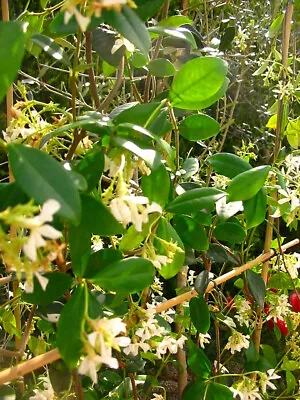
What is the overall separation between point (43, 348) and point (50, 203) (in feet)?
1.64

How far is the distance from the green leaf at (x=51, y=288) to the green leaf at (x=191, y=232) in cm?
21

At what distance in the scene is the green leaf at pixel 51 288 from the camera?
55cm

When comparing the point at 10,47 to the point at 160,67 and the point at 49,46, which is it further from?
the point at 160,67

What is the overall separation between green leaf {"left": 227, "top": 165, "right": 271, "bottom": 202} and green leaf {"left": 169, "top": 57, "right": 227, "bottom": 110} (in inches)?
5.4

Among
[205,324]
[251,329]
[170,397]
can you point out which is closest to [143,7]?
[205,324]

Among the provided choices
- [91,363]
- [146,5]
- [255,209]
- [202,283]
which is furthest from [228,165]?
[91,363]

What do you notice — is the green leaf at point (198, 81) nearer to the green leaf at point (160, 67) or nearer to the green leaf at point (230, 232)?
the green leaf at point (160, 67)

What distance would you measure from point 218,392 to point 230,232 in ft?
0.75

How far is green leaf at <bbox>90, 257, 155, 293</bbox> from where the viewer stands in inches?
20.4

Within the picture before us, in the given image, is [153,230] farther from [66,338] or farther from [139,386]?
[139,386]

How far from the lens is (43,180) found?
0.37 meters

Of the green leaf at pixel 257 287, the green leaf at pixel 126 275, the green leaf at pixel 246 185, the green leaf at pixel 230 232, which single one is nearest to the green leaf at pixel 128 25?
the green leaf at pixel 126 275

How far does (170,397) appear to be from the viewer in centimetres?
145

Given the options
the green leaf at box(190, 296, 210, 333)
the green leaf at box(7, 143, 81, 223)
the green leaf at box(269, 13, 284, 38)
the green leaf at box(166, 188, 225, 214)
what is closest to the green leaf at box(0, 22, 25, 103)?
the green leaf at box(7, 143, 81, 223)
